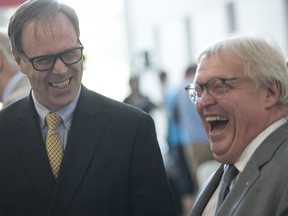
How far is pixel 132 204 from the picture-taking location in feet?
8.18

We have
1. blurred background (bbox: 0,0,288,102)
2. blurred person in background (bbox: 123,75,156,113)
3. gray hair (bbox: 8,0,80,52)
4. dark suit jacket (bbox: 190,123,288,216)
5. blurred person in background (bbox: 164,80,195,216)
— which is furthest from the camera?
blurred background (bbox: 0,0,288,102)

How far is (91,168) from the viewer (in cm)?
246

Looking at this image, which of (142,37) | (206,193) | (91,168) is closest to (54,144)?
(91,168)

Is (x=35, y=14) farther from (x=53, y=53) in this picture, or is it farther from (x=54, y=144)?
(x=54, y=144)

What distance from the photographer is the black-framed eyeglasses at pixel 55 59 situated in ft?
7.93

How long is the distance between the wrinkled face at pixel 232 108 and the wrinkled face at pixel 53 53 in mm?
455

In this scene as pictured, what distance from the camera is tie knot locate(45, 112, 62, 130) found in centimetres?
253

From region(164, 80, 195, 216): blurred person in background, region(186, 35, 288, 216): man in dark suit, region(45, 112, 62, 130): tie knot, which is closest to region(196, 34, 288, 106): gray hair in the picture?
region(186, 35, 288, 216): man in dark suit

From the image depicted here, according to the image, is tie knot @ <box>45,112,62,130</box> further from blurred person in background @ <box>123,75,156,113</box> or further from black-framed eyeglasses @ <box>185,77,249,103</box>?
blurred person in background @ <box>123,75,156,113</box>

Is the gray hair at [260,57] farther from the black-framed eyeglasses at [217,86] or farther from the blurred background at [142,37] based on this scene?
the blurred background at [142,37]

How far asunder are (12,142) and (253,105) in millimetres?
912

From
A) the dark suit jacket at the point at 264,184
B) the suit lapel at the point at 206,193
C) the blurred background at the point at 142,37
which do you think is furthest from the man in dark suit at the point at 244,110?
the blurred background at the point at 142,37

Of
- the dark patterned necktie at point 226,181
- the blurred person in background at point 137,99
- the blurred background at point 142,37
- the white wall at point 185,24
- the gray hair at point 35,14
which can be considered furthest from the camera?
the blurred background at point 142,37

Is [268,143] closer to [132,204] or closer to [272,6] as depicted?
[132,204]
